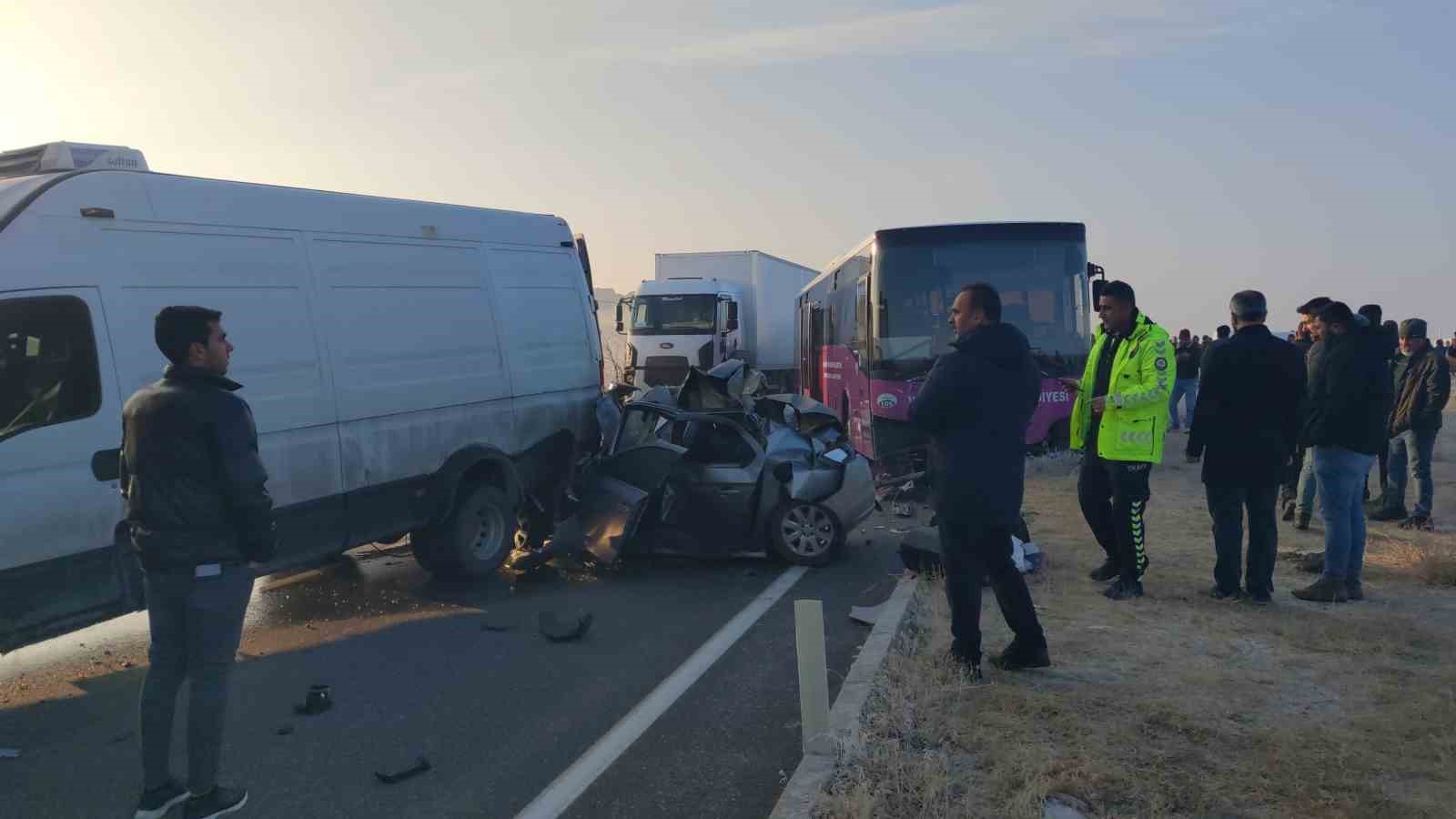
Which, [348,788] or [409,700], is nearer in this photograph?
[348,788]

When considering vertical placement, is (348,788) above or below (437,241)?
below

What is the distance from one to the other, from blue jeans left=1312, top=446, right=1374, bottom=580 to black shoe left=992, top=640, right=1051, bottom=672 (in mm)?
2553

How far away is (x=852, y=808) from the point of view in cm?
360

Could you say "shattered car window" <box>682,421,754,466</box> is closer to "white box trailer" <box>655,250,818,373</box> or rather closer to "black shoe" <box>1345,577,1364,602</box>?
"black shoe" <box>1345,577,1364,602</box>

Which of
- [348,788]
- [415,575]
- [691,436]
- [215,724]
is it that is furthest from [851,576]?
[215,724]

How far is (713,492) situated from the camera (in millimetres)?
8406

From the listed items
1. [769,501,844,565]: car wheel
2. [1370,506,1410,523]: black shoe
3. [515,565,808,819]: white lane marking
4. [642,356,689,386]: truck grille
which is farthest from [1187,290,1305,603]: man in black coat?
[642,356,689,386]: truck grille

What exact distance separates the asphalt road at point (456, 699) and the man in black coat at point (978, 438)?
3.38 feet

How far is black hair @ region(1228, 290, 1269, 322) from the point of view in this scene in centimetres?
632

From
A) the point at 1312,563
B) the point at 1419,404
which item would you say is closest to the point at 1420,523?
the point at 1419,404

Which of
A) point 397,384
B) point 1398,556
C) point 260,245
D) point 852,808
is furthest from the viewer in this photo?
point 1398,556

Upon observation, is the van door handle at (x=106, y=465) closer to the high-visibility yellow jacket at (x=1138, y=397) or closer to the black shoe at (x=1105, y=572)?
the high-visibility yellow jacket at (x=1138, y=397)

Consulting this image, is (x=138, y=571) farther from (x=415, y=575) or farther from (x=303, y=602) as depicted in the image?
(x=415, y=575)

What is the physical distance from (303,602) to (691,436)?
3229 millimetres
